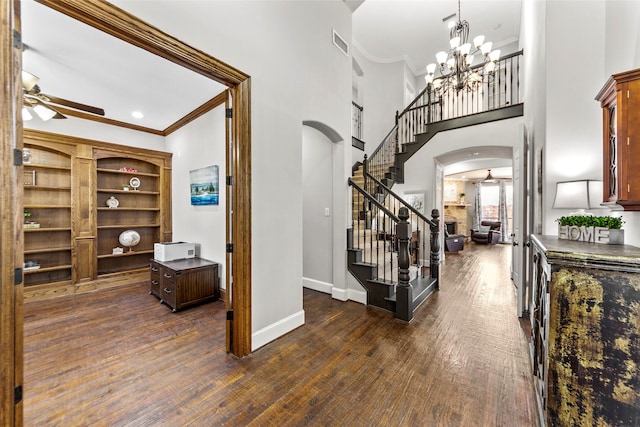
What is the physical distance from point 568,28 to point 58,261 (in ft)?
23.4

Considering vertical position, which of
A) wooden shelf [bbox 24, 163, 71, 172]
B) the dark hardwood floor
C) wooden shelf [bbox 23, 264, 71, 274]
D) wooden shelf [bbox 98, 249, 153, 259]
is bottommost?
the dark hardwood floor

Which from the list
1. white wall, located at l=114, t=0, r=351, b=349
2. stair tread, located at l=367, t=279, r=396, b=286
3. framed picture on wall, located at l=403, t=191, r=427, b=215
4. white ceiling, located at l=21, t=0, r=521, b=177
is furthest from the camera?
framed picture on wall, located at l=403, t=191, r=427, b=215

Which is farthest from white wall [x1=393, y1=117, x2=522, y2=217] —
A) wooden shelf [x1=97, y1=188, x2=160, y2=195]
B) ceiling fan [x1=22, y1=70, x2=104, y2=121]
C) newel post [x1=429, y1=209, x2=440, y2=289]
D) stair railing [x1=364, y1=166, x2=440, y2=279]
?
ceiling fan [x1=22, y1=70, x2=104, y2=121]

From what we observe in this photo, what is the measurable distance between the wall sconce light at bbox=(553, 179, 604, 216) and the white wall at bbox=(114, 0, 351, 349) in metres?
2.28

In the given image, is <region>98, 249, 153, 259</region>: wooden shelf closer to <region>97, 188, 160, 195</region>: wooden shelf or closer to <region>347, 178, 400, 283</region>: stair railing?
<region>97, 188, 160, 195</region>: wooden shelf

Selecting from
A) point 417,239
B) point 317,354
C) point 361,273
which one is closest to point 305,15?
point 361,273

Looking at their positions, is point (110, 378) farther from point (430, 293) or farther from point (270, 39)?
point (430, 293)

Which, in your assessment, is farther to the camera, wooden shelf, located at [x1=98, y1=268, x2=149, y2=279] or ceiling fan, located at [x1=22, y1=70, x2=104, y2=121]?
wooden shelf, located at [x1=98, y1=268, x2=149, y2=279]

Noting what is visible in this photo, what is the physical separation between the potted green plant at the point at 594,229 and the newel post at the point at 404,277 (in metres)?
1.43

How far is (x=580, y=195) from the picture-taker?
177cm

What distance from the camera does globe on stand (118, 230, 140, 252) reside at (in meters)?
4.52

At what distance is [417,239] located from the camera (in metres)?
5.41

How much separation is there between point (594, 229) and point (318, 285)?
3.18 metres

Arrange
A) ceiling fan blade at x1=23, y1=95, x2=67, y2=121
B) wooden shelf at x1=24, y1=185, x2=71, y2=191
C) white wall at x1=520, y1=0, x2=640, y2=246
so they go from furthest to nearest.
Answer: wooden shelf at x1=24, y1=185, x2=71, y2=191 → ceiling fan blade at x1=23, y1=95, x2=67, y2=121 → white wall at x1=520, y1=0, x2=640, y2=246
